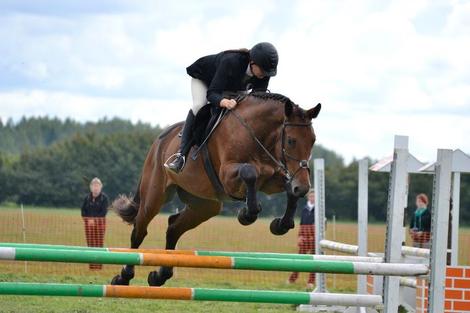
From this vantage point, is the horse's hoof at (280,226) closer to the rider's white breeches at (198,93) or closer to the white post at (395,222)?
the white post at (395,222)

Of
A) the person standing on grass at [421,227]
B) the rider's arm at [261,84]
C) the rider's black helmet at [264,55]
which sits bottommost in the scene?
the person standing on grass at [421,227]

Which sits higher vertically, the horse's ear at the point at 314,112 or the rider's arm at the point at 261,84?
the rider's arm at the point at 261,84

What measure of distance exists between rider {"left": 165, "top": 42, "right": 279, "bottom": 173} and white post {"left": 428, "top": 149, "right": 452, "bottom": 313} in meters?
1.65

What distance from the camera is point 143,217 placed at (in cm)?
846

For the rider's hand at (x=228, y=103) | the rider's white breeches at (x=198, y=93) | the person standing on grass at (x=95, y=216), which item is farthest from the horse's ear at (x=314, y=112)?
the person standing on grass at (x=95, y=216)

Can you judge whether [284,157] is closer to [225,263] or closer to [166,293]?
[225,263]

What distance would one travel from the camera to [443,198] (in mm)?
6176

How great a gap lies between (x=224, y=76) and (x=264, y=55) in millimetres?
388

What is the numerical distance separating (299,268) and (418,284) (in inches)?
154

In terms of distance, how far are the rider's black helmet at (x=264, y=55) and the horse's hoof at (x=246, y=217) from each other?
1.18 m

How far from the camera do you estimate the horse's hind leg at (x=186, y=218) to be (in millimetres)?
7945

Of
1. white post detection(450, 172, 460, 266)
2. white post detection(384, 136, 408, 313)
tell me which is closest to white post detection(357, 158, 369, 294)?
white post detection(450, 172, 460, 266)

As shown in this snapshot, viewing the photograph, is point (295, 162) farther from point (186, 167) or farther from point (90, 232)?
point (90, 232)

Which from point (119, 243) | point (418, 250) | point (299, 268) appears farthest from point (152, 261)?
point (119, 243)
